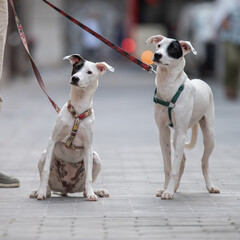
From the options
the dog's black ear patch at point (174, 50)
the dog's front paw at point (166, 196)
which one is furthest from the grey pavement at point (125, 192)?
the dog's black ear patch at point (174, 50)

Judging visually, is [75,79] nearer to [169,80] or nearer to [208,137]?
[169,80]

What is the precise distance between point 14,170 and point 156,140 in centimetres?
325

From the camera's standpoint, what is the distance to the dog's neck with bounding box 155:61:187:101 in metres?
6.33

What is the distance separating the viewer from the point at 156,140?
10.9m

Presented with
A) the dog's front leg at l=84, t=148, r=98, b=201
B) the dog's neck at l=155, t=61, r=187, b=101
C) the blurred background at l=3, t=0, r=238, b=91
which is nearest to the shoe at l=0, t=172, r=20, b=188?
the dog's front leg at l=84, t=148, r=98, b=201

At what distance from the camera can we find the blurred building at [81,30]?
2791 cm

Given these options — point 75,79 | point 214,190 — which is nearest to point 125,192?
point 214,190

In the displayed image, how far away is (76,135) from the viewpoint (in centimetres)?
622

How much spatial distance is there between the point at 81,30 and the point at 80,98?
4560cm

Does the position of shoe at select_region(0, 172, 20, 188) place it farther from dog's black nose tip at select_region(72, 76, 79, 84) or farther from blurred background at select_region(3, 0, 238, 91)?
blurred background at select_region(3, 0, 238, 91)

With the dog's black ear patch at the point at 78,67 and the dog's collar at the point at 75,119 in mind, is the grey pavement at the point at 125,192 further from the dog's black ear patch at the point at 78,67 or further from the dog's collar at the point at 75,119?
the dog's black ear patch at the point at 78,67

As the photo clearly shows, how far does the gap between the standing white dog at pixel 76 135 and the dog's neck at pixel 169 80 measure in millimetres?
472

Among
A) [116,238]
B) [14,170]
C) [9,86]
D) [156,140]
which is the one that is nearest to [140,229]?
[116,238]

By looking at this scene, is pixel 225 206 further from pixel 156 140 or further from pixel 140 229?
pixel 156 140
